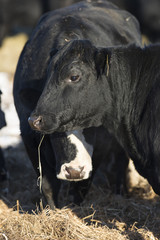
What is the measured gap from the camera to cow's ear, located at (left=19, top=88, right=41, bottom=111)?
15.5 ft

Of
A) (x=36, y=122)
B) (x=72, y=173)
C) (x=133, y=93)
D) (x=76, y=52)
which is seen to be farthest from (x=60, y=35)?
(x=72, y=173)

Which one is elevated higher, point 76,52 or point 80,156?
point 76,52

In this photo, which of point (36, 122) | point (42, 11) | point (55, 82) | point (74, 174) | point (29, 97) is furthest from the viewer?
point (42, 11)

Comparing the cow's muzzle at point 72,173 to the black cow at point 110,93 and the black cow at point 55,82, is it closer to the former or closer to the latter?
the black cow at point 55,82

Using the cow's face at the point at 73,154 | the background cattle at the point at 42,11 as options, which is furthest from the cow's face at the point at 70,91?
the background cattle at the point at 42,11

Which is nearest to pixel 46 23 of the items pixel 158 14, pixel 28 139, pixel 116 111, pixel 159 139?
pixel 28 139

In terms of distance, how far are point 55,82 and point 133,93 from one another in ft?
2.16

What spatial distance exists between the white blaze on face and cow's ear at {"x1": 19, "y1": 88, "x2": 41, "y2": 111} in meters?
0.57

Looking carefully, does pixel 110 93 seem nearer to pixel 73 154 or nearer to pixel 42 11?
pixel 73 154

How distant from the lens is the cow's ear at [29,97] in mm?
4738

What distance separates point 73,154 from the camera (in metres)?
4.39

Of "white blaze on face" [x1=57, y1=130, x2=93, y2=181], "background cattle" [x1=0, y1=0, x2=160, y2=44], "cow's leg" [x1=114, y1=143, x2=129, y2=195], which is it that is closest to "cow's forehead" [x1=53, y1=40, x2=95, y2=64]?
"white blaze on face" [x1=57, y1=130, x2=93, y2=181]

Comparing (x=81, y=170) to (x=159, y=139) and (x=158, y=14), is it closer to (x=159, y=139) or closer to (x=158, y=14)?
(x=159, y=139)

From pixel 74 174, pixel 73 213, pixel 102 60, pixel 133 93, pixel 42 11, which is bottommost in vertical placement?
pixel 42 11
